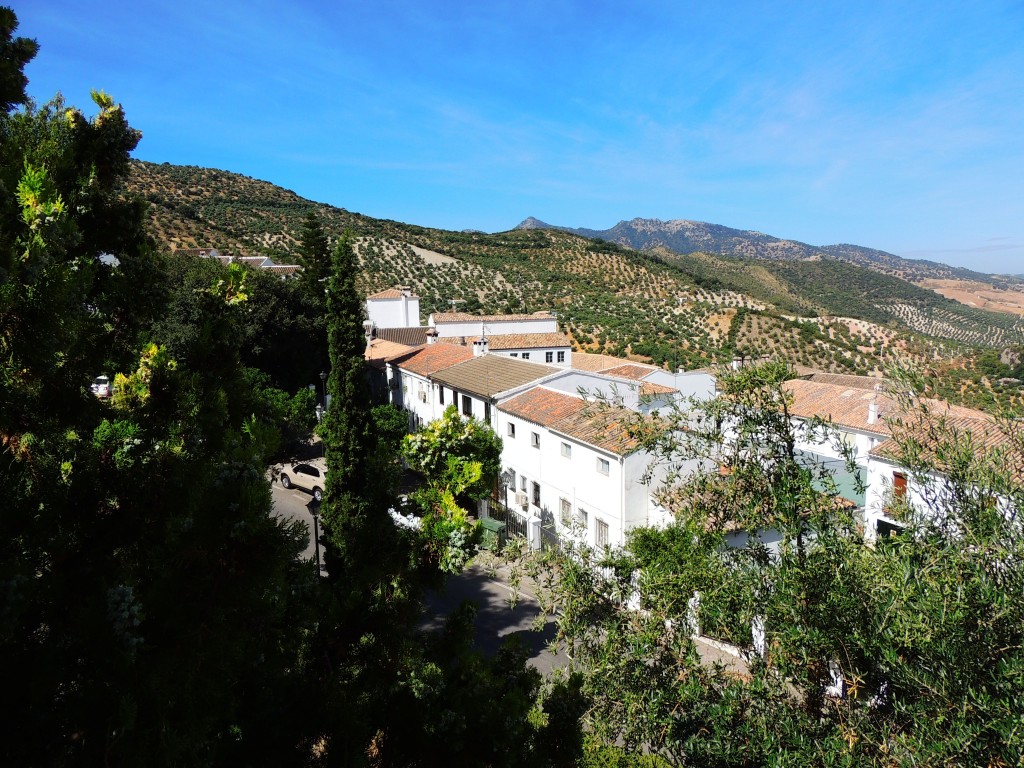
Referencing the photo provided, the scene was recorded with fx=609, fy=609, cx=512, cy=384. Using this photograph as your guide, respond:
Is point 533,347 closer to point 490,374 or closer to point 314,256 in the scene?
point 490,374

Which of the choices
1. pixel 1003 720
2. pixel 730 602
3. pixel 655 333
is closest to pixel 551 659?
pixel 730 602

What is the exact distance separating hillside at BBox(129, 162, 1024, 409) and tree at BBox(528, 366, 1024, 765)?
43.0 m

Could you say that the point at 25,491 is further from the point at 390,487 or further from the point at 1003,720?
the point at 1003,720

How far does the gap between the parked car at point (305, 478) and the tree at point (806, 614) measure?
21.2 m

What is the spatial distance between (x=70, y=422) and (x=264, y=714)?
2424 millimetres

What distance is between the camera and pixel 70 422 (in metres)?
3.63

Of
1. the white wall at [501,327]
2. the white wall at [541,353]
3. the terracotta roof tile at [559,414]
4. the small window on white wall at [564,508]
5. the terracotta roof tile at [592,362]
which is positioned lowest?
the small window on white wall at [564,508]

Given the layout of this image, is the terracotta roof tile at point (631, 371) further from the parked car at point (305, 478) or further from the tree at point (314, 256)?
the tree at point (314, 256)

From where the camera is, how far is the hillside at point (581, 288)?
65062mm

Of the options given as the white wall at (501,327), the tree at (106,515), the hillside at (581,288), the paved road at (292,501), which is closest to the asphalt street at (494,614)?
the paved road at (292,501)

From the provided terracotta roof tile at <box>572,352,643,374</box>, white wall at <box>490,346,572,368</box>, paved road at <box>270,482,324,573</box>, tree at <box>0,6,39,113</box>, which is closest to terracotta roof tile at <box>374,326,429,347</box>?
white wall at <box>490,346,572,368</box>

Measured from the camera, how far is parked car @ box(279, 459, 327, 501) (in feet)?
89.0

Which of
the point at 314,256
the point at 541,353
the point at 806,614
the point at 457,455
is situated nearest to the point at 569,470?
the point at 457,455

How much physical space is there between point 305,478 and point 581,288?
65128mm
